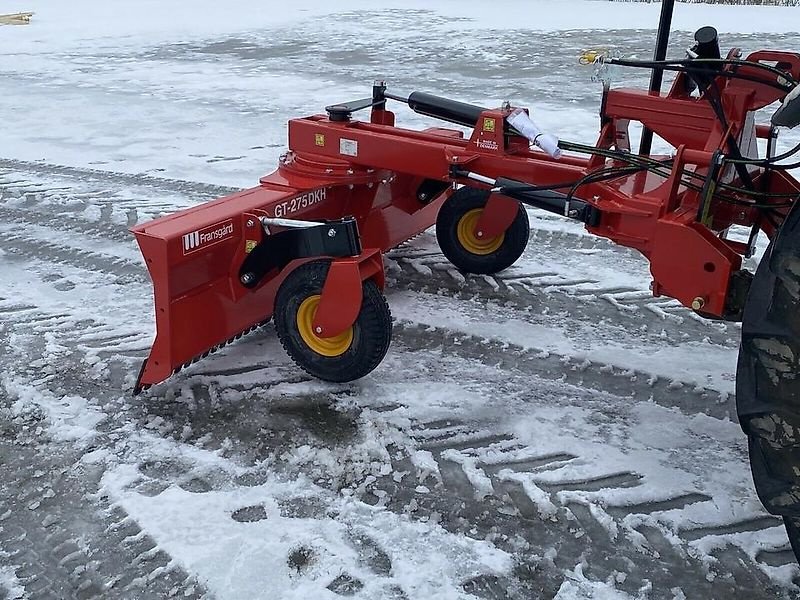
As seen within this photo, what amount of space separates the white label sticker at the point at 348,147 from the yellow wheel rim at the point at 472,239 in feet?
2.71

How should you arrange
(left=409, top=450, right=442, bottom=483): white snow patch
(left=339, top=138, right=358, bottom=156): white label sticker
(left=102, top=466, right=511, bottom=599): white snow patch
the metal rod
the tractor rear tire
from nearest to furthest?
the tractor rear tire < (left=102, top=466, right=511, bottom=599): white snow patch < (left=409, top=450, right=442, bottom=483): white snow patch < (left=339, top=138, right=358, bottom=156): white label sticker < the metal rod

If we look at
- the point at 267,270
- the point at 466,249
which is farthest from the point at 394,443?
the point at 466,249

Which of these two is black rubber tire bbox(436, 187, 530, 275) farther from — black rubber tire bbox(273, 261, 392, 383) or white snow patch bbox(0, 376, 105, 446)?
white snow patch bbox(0, 376, 105, 446)

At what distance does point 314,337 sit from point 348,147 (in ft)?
2.81

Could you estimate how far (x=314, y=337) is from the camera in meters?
3.17

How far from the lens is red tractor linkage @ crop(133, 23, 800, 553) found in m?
1.93

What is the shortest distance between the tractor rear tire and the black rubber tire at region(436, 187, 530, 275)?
2.20 meters

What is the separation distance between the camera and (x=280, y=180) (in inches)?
141

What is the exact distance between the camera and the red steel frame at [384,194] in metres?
2.54

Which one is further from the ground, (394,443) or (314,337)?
(314,337)

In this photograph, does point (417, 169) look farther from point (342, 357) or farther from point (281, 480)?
point (281, 480)

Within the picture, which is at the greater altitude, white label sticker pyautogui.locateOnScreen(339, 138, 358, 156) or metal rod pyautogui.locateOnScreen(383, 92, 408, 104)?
metal rod pyautogui.locateOnScreen(383, 92, 408, 104)

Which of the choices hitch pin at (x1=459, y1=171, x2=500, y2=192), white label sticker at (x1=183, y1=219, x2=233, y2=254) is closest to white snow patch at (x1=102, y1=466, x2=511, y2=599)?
white label sticker at (x1=183, y1=219, x2=233, y2=254)

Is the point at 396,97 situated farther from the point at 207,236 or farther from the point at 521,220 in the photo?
the point at 207,236
